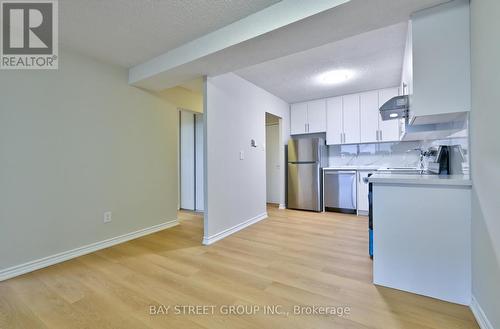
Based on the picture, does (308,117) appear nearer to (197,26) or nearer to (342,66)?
(342,66)

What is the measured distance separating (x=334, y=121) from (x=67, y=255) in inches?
183

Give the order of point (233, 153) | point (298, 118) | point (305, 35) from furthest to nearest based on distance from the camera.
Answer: point (298, 118)
point (233, 153)
point (305, 35)

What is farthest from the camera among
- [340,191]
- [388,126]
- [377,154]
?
[377,154]

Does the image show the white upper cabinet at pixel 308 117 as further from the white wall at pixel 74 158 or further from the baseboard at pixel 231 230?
the white wall at pixel 74 158

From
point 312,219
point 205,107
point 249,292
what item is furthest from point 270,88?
point 249,292

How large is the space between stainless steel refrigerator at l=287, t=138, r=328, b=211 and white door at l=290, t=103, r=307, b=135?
40cm

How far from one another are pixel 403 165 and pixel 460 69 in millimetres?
3029

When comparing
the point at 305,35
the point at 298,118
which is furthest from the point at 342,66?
the point at 298,118

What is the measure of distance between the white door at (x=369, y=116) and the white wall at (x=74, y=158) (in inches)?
144

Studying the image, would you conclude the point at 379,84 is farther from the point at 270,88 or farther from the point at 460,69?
the point at 460,69

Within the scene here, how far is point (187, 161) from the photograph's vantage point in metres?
4.50

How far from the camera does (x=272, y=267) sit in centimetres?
202

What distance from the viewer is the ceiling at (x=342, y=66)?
230 centimetres

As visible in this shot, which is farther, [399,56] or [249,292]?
[399,56]
